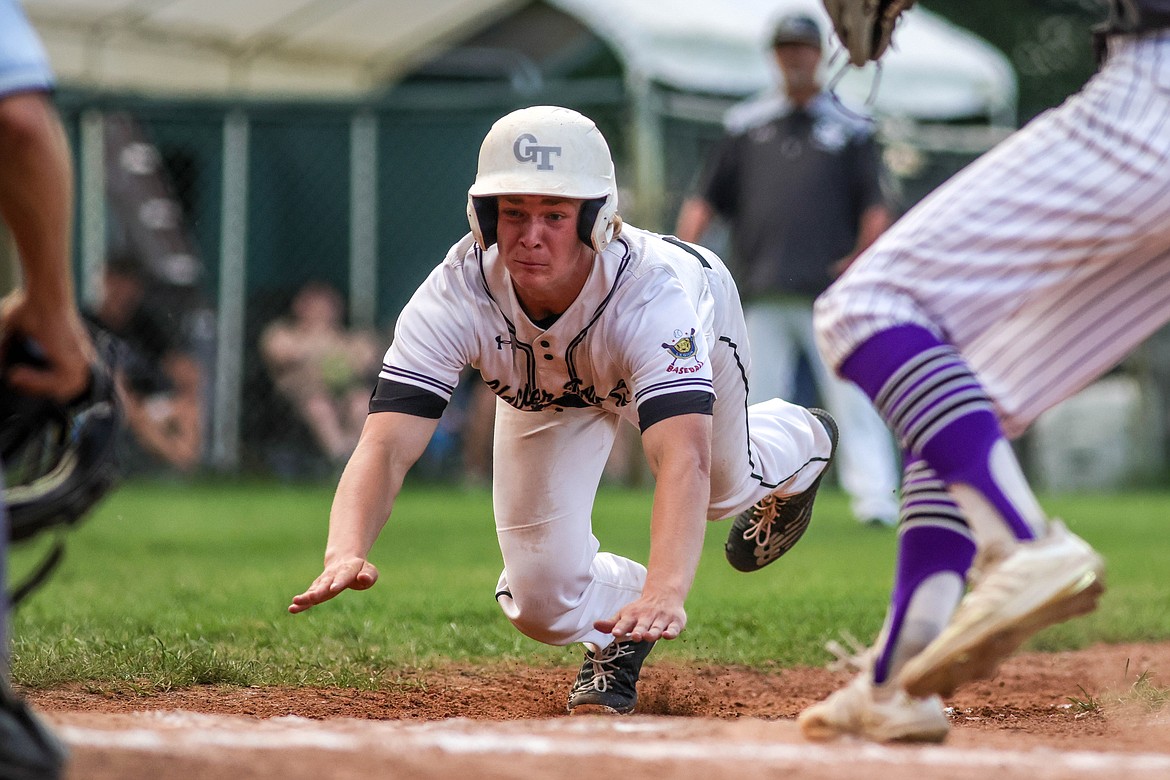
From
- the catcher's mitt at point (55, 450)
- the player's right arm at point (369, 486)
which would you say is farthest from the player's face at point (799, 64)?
the catcher's mitt at point (55, 450)

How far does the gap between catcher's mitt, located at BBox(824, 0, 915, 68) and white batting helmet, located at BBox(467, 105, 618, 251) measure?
97 cm

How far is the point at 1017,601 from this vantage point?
298cm

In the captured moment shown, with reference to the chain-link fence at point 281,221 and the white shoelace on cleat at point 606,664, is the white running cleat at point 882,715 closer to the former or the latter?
the white shoelace on cleat at point 606,664

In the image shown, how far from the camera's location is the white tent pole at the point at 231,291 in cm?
1388

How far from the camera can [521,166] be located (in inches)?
164

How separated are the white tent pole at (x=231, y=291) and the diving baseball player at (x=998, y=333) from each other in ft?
36.6

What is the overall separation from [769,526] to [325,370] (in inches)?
341

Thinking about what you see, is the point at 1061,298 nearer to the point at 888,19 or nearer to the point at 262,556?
the point at 888,19

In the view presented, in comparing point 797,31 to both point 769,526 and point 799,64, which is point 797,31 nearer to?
point 799,64

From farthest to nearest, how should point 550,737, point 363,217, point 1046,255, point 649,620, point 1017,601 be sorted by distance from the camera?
point 363,217, point 649,620, point 550,737, point 1046,255, point 1017,601

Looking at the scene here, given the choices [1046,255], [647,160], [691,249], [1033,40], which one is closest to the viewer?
[1046,255]

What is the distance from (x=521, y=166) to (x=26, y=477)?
159 centimetres

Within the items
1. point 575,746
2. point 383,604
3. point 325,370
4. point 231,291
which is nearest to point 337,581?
point 575,746

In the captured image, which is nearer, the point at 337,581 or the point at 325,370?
the point at 337,581
